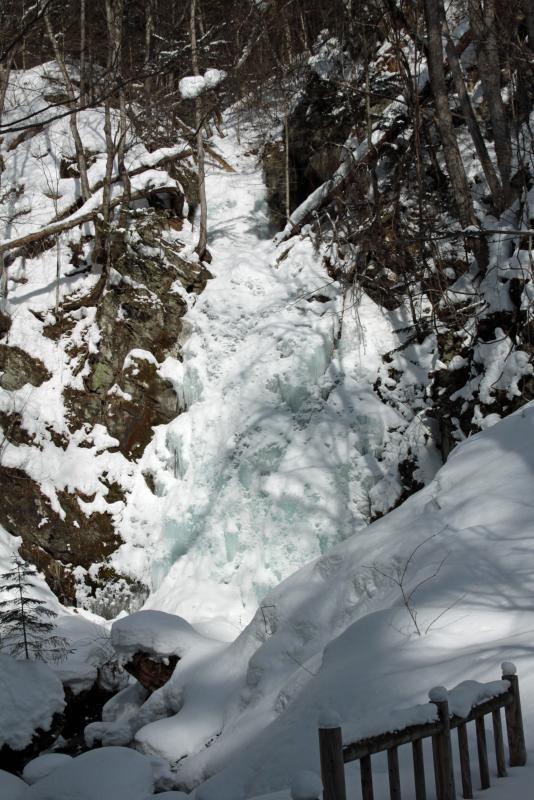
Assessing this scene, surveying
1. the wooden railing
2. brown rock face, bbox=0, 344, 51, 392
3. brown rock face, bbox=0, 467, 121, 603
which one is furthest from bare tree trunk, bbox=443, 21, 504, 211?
the wooden railing

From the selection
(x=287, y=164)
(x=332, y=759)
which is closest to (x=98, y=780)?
(x=332, y=759)

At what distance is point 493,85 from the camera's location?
9.55 meters

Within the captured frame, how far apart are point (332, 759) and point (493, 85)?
31.4ft

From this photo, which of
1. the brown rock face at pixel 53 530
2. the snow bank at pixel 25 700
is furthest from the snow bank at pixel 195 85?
the snow bank at pixel 25 700

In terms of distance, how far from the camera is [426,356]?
34.9 feet

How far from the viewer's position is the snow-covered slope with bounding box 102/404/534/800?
11.6ft

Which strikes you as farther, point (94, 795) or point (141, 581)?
Result: point (141, 581)

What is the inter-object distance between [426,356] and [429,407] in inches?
43.5

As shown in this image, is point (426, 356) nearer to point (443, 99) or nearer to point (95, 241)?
point (443, 99)

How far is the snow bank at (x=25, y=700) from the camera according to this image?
266 inches

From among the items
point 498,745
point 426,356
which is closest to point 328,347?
point 426,356

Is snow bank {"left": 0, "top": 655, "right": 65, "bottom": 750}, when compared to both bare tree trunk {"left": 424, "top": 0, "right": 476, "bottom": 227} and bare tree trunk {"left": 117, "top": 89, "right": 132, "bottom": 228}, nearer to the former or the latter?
bare tree trunk {"left": 424, "top": 0, "right": 476, "bottom": 227}

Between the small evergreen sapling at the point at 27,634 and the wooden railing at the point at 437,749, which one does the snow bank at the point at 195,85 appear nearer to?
the small evergreen sapling at the point at 27,634

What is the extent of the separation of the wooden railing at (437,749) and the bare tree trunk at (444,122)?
718 cm
